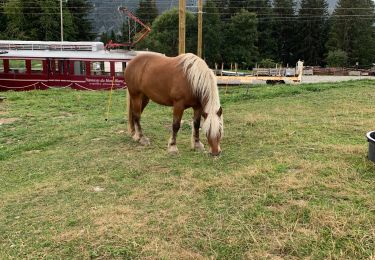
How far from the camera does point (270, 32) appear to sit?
6009cm

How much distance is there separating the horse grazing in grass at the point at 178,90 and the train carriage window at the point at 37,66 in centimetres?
1633

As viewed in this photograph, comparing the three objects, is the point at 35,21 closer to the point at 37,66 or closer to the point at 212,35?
the point at 212,35

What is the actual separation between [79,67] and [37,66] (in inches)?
99.9

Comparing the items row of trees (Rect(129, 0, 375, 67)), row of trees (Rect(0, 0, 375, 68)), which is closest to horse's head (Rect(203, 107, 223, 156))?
row of trees (Rect(129, 0, 375, 67))

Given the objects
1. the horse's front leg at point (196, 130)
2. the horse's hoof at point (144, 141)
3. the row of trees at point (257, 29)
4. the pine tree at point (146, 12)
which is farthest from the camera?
the pine tree at point (146, 12)

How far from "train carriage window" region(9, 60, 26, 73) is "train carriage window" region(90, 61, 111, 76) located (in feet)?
13.1

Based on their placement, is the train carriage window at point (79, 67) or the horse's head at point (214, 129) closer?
the horse's head at point (214, 129)

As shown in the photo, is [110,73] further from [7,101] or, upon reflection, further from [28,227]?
[28,227]

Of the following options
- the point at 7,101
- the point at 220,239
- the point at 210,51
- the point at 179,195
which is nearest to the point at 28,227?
the point at 179,195

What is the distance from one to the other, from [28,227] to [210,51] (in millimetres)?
54234

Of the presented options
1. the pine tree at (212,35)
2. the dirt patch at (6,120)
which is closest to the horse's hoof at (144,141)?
the dirt patch at (6,120)

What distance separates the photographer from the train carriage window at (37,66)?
72.3 feet

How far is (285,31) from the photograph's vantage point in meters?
60.8

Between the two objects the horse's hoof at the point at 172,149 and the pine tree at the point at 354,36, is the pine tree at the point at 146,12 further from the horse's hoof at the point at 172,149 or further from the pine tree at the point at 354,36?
the horse's hoof at the point at 172,149
